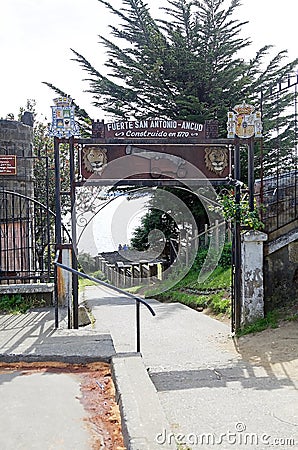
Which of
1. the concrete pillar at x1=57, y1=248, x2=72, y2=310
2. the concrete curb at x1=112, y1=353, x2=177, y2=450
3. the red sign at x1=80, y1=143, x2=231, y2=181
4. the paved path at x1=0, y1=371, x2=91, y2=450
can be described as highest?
the red sign at x1=80, y1=143, x2=231, y2=181

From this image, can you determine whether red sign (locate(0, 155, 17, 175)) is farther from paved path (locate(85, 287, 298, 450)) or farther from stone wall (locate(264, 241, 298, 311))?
stone wall (locate(264, 241, 298, 311))

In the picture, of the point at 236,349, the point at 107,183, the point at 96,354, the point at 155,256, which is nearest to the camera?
the point at 96,354

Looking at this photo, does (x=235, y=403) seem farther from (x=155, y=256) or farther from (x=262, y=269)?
(x=155, y=256)

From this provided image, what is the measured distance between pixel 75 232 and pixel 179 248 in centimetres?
911

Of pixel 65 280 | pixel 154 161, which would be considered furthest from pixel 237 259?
pixel 65 280

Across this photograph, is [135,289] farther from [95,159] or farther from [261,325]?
[95,159]

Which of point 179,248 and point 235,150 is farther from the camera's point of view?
point 179,248

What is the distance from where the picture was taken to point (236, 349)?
26.3 feet

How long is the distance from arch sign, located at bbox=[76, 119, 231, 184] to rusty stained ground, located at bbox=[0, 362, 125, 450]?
3882 millimetres

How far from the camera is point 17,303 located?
28.3ft

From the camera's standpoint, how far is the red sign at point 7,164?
1090 centimetres

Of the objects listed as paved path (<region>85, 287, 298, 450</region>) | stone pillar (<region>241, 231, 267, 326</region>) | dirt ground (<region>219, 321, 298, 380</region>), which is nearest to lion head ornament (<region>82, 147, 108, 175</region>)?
stone pillar (<region>241, 231, 267, 326</region>)

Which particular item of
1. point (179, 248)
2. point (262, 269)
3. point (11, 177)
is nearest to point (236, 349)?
point (262, 269)

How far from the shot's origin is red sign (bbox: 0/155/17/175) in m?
10.9
